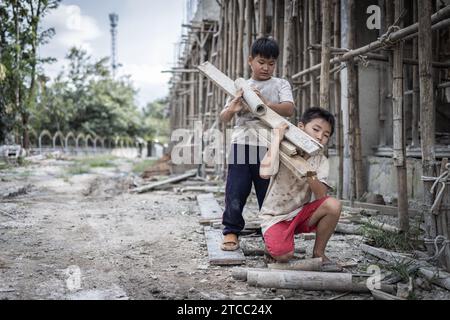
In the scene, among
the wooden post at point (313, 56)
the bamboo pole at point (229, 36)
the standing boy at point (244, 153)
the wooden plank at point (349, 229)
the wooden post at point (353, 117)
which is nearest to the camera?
the standing boy at point (244, 153)

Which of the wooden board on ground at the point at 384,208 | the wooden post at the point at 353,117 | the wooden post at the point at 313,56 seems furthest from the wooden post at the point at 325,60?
the wooden board on ground at the point at 384,208

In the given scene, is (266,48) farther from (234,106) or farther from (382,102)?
(382,102)

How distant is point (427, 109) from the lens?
9.19ft

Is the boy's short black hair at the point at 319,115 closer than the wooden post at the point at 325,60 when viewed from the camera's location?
Yes

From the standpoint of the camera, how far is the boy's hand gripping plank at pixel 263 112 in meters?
2.50

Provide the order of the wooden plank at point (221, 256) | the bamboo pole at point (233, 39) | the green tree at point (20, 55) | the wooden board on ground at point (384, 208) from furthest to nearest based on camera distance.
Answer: the green tree at point (20, 55) → the bamboo pole at point (233, 39) → the wooden board on ground at point (384, 208) → the wooden plank at point (221, 256)

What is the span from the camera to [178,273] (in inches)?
107

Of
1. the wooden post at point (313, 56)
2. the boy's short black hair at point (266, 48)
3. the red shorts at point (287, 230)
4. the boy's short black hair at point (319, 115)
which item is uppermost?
the wooden post at point (313, 56)

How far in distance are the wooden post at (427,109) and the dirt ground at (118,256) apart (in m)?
0.61

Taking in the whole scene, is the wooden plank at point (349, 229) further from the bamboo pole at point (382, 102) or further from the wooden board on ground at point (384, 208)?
the bamboo pole at point (382, 102)

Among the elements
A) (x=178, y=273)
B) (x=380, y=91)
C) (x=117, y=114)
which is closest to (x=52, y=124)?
(x=117, y=114)

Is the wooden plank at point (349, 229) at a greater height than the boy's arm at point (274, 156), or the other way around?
the boy's arm at point (274, 156)
